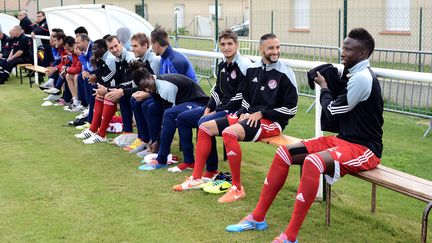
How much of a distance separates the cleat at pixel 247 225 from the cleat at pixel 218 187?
0.95m

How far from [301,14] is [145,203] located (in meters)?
16.7

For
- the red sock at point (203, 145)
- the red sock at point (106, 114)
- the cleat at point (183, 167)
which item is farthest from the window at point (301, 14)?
the red sock at point (203, 145)

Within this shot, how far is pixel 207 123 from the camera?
18.3ft

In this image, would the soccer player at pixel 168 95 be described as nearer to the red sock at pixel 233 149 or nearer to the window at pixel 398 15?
the red sock at pixel 233 149

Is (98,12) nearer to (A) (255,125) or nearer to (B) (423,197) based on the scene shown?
(A) (255,125)

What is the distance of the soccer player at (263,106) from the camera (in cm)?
516

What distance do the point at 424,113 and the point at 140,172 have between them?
14.0ft

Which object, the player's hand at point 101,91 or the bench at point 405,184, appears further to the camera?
the player's hand at point 101,91

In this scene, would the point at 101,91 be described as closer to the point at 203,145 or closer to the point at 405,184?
the point at 203,145

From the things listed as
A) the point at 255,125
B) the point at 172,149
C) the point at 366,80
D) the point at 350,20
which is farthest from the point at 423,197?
the point at 350,20

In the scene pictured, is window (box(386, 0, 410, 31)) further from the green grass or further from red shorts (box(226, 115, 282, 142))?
red shorts (box(226, 115, 282, 142))

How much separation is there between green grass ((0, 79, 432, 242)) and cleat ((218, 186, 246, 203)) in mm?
69

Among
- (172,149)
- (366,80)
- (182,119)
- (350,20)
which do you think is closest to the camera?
(366,80)

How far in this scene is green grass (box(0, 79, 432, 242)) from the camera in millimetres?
4492
